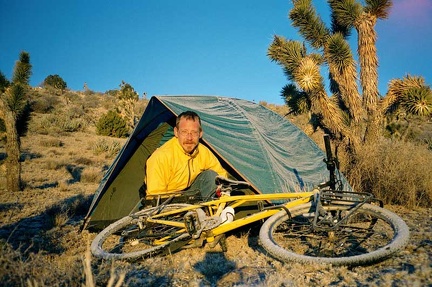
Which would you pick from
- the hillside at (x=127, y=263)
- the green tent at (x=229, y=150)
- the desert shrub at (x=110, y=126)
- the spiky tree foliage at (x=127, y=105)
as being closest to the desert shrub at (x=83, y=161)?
the hillside at (x=127, y=263)

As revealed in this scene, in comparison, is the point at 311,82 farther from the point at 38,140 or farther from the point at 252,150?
the point at 38,140

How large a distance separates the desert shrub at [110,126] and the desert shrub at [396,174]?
15.0 meters

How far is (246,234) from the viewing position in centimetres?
410

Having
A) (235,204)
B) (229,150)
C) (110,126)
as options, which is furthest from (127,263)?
(110,126)

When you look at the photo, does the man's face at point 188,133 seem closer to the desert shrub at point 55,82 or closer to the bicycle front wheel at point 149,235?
the bicycle front wheel at point 149,235

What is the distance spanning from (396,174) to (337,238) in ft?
9.28

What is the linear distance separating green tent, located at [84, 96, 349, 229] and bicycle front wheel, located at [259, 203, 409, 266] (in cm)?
79

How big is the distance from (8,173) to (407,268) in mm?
8265

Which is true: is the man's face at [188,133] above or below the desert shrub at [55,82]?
below

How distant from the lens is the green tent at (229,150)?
14.3 feet

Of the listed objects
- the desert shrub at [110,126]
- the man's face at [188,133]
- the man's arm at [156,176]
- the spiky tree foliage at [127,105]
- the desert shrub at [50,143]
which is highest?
the spiky tree foliage at [127,105]

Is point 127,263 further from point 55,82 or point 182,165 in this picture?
point 55,82

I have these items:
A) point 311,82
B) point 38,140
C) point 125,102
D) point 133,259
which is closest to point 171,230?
point 133,259

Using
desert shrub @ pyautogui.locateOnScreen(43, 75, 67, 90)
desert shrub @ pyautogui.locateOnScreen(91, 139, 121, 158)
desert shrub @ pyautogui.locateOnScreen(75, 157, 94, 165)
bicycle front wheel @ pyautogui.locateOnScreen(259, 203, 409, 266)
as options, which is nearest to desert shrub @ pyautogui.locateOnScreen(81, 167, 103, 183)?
desert shrub @ pyautogui.locateOnScreen(75, 157, 94, 165)
